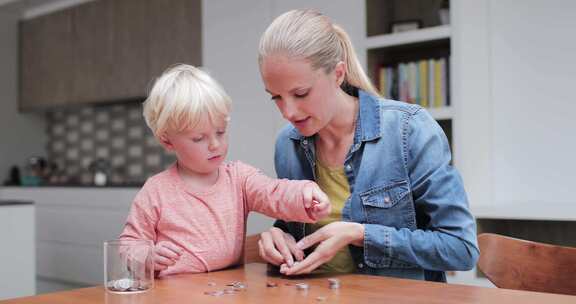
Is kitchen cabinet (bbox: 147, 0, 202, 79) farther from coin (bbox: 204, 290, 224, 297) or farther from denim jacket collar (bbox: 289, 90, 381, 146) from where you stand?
coin (bbox: 204, 290, 224, 297)

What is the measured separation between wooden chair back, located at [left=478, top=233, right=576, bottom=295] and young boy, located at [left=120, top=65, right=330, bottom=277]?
18.5 inches

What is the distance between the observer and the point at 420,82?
3.19m

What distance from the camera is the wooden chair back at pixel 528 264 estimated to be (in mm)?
1398

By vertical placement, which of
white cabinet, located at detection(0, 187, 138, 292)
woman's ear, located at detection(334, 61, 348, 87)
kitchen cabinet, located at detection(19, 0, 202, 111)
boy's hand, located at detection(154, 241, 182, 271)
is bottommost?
white cabinet, located at detection(0, 187, 138, 292)

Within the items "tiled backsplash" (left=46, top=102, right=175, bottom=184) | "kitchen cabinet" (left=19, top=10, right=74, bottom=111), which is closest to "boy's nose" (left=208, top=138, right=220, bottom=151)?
"tiled backsplash" (left=46, top=102, right=175, bottom=184)

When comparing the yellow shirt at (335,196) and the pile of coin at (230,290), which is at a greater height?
the yellow shirt at (335,196)

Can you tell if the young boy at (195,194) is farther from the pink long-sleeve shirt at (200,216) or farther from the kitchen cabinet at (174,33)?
the kitchen cabinet at (174,33)

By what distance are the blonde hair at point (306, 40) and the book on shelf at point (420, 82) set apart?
1.64 m

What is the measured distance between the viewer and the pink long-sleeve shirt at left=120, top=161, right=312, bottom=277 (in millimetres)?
1424

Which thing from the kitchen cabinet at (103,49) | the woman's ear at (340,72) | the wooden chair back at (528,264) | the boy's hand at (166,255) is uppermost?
the kitchen cabinet at (103,49)

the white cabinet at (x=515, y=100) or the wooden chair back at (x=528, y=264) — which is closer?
the wooden chair back at (x=528, y=264)

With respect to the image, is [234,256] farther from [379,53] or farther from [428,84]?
[379,53]

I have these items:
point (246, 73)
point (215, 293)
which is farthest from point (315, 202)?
point (246, 73)

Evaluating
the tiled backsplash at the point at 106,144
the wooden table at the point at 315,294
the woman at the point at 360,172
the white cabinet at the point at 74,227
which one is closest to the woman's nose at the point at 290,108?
the woman at the point at 360,172
